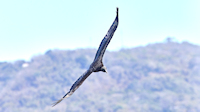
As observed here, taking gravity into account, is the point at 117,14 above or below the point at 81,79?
above

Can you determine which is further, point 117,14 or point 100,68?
point 100,68

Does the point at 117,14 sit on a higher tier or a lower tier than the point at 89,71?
higher

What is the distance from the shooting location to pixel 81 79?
16328 millimetres

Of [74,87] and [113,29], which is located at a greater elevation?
[113,29]

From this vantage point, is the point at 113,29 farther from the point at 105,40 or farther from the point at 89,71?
the point at 89,71

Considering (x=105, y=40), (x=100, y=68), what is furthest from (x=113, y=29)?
(x=100, y=68)

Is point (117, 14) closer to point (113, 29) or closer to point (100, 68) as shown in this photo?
point (113, 29)

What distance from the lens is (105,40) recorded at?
1594cm

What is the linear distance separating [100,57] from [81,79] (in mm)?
962

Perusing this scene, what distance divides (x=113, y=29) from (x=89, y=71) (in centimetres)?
158

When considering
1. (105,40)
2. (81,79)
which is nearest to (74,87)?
(81,79)

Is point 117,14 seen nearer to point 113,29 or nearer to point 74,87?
point 113,29

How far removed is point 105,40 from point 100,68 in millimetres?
1176

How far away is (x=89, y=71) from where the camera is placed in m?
16.2
